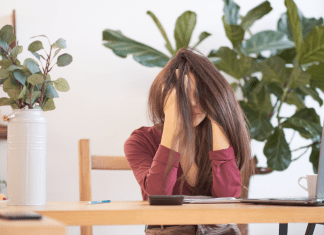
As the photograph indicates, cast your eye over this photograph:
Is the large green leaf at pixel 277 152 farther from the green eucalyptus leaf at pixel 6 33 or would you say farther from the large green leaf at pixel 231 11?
the green eucalyptus leaf at pixel 6 33

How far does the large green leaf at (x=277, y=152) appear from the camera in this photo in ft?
6.13

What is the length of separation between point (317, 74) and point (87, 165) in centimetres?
137

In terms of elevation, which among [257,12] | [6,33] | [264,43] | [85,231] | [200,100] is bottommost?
[85,231]

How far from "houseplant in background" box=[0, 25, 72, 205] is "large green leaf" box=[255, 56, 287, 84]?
52.8 inches

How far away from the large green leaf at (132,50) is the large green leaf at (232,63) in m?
0.30

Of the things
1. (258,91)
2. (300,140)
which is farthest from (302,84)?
(300,140)

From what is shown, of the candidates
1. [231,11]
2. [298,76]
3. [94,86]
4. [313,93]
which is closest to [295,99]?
[313,93]

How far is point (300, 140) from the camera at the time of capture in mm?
2475

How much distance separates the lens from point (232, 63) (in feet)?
6.32

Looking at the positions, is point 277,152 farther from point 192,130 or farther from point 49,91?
point 49,91

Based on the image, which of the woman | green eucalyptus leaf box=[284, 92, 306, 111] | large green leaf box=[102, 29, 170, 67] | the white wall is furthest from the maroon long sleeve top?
green eucalyptus leaf box=[284, 92, 306, 111]

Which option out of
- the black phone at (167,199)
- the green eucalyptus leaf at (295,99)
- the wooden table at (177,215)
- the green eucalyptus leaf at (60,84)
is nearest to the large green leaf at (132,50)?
the green eucalyptus leaf at (295,99)

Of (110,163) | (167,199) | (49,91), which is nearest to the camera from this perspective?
(167,199)

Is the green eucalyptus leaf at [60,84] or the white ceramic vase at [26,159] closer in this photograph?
the white ceramic vase at [26,159]
